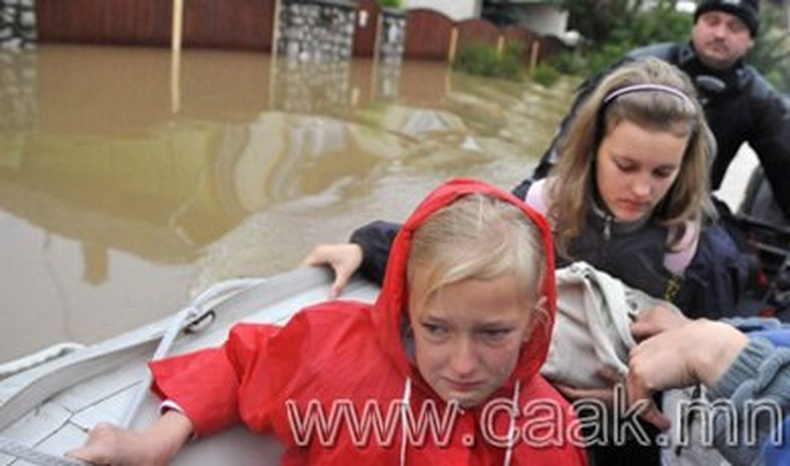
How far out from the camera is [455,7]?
68.1ft

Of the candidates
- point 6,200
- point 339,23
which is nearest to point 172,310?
point 6,200

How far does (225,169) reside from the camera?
6.91 meters

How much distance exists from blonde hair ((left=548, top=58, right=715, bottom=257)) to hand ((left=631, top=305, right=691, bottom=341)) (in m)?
0.29

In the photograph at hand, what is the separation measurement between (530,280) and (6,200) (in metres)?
4.97

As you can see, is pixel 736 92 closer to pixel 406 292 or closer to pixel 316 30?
pixel 406 292

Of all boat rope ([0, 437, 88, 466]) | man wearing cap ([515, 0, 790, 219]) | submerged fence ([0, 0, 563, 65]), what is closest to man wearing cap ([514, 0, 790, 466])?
man wearing cap ([515, 0, 790, 219])

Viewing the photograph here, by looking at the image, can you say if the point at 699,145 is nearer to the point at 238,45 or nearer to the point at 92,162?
the point at 92,162

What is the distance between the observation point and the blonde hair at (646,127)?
196cm

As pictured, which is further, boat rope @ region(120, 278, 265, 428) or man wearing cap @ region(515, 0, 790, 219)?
man wearing cap @ region(515, 0, 790, 219)

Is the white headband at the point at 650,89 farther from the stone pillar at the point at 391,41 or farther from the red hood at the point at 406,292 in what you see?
the stone pillar at the point at 391,41

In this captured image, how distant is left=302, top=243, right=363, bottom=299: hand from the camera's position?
6.59 feet

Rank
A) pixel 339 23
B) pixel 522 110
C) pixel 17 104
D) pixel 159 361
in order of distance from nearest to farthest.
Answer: pixel 159 361 → pixel 17 104 → pixel 522 110 → pixel 339 23

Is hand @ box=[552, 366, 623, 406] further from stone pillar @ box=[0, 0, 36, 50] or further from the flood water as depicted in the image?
stone pillar @ box=[0, 0, 36, 50]

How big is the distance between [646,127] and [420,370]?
89 centimetres
